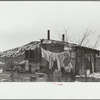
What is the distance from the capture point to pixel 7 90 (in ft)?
9.29

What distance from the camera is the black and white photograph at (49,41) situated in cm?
291

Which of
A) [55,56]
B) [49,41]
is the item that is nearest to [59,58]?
[55,56]

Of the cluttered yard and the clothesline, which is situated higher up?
the clothesline

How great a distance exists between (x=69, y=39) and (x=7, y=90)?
4.48 feet

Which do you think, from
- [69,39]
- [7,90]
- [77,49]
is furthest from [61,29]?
[7,90]

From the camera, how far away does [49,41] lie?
9.59 feet

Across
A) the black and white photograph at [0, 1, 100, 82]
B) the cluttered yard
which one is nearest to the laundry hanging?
the black and white photograph at [0, 1, 100, 82]

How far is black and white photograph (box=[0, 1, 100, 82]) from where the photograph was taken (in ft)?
9.54

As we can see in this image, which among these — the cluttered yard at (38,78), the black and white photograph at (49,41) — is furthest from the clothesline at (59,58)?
the cluttered yard at (38,78)

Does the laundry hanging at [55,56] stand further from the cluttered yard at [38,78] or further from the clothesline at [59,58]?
the cluttered yard at [38,78]

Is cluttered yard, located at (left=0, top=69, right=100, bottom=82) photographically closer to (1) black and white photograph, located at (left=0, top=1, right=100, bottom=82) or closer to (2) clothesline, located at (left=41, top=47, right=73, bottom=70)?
(1) black and white photograph, located at (left=0, top=1, right=100, bottom=82)

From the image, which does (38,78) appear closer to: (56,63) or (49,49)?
(56,63)

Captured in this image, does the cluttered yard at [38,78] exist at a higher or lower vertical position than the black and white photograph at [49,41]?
lower

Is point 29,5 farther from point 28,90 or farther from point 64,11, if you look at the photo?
point 28,90
